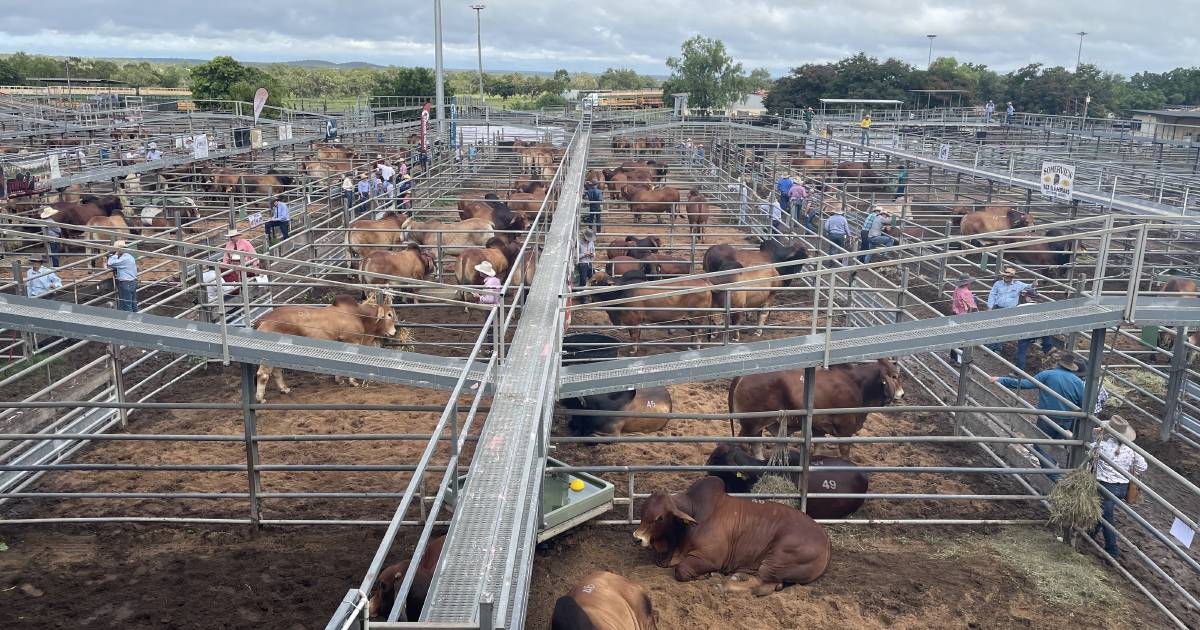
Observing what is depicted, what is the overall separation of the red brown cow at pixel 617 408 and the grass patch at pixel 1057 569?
12.3 ft

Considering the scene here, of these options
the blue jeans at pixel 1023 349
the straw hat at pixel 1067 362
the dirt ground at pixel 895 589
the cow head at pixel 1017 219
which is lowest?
the dirt ground at pixel 895 589

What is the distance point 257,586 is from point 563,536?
260 cm

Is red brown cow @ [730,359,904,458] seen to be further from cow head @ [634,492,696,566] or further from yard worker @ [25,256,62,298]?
yard worker @ [25,256,62,298]

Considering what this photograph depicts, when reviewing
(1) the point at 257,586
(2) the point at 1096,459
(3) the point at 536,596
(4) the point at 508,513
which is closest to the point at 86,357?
(1) the point at 257,586

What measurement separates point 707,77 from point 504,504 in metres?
77.6

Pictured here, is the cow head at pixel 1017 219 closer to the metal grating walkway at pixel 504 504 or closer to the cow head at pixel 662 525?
the metal grating walkway at pixel 504 504

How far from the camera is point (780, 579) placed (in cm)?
705

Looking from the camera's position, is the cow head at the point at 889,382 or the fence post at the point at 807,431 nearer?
the fence post at the point at 807,431

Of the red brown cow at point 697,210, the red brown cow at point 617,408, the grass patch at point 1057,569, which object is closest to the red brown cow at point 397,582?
the red brown cow at point 617,408

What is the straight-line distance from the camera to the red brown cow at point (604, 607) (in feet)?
17.7

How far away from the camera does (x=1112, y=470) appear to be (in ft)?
24.7

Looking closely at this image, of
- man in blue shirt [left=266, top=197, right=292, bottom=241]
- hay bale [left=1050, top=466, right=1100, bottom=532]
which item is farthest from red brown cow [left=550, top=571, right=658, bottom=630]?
man in blue shirt [left=266, top=197, right=292, bottom=241]

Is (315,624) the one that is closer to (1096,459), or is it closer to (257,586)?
(257,586)

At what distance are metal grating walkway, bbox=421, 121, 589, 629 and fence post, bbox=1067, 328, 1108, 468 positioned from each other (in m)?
4.85
